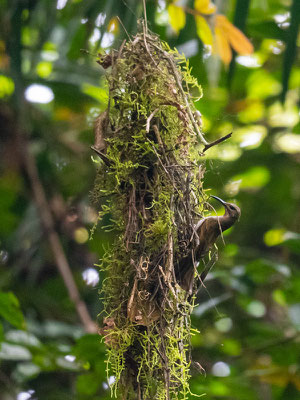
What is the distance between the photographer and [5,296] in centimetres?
137

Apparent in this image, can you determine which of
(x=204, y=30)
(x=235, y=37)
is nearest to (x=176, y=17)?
(x=204, y=30)

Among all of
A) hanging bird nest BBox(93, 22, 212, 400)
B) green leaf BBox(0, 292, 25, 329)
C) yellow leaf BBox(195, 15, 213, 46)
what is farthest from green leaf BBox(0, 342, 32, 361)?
yellow leaf BBox(195, 15, 213, 46)

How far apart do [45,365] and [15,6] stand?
1167 millimetres

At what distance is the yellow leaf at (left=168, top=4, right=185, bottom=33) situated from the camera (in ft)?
4.76

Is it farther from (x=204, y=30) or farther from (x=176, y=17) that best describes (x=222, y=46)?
(x=176, y=17)

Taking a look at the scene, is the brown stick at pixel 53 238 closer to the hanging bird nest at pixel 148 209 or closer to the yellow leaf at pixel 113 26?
the hanging bird nest at pixel 148 209

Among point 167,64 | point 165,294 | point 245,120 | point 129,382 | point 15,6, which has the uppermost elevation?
point 245,120

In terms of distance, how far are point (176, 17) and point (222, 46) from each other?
205 millimetres

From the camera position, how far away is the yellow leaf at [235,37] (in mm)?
1288

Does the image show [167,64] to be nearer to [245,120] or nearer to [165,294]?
[165,294]

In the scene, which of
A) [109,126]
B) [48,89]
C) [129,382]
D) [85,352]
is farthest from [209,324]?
[48,89]

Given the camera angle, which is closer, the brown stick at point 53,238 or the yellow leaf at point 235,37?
the yellow leaf at point 235,37

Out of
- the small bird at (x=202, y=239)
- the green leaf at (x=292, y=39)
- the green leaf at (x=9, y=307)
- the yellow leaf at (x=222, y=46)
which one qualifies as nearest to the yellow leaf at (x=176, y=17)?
the yellow leaf at (x=222, y=46)

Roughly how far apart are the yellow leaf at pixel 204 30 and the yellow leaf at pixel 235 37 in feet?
0.20
